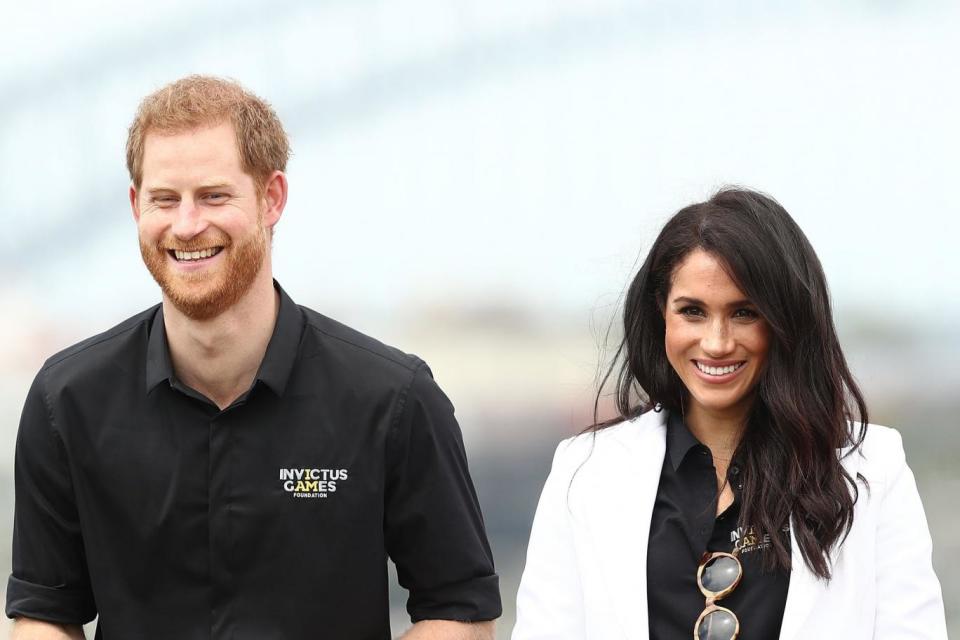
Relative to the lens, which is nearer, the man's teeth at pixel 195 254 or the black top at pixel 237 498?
the man's teeth at pixel 195 254

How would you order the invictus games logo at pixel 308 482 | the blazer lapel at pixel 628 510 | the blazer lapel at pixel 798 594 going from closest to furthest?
the blazer lapel at pixel 798 594 < the blazer lapel at pixel 628 510 < the invictus games logo at pixel 308 482

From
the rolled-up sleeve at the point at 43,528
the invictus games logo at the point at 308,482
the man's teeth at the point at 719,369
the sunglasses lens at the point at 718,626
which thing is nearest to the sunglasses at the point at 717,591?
the sunglasses lens at the point at 718,626

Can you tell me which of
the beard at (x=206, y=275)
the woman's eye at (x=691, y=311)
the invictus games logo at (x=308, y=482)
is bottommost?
the invictus games logo at (x=308, y=482)

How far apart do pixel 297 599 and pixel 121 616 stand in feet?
1.08

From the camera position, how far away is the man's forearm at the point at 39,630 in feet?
9.24

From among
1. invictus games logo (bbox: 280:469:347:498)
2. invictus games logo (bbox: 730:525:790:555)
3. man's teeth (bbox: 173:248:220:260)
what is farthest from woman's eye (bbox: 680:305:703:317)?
man's teeth (bbox: 173:248:220:260)

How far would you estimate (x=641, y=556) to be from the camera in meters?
2.62

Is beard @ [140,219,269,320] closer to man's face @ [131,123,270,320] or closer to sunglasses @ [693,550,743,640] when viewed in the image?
man's face @ [131,123,270,320]

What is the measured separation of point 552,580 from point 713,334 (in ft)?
1.77

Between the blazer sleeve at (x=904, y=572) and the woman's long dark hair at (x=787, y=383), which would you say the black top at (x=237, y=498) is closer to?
the woman's long dark hair at (x=787, y=383)

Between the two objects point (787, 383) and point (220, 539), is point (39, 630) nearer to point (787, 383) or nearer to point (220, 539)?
point (220, 539)

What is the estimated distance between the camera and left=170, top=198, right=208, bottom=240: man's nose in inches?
104

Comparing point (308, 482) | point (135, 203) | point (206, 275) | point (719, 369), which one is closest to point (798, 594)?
point (719, 369)

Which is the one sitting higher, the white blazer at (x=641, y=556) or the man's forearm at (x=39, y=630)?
the white blazer at (x=641, y=556)
